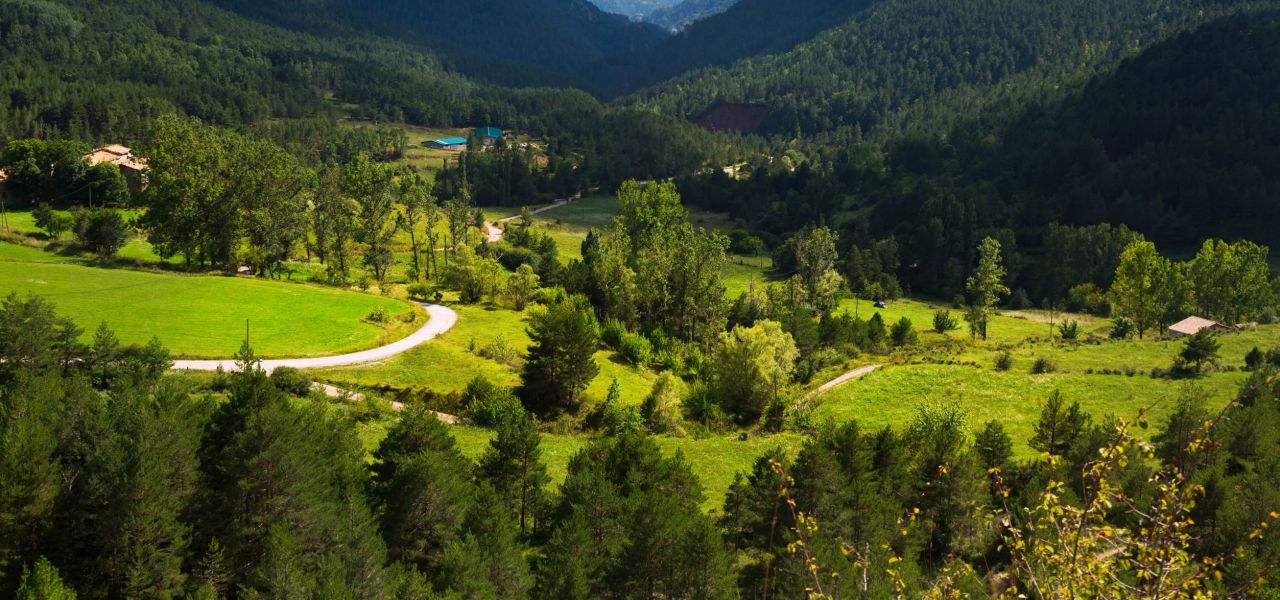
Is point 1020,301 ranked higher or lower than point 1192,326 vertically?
lower

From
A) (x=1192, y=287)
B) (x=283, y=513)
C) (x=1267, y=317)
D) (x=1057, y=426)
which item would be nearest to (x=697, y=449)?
(x=1057, y=426)

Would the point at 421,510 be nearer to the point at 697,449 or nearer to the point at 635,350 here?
the point at 697,449

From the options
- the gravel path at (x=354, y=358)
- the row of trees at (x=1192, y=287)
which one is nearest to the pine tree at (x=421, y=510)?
the gravel path at (x=354, y=358)

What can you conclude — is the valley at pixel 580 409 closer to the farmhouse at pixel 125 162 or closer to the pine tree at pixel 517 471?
the pine tree at pixel 517 471

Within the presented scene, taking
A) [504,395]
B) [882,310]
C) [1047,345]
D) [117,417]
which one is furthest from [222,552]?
[882,310]

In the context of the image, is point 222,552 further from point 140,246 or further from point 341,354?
point 140,246

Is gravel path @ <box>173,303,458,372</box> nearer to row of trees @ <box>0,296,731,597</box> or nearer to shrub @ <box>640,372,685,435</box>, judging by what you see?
row of trees @ <box>0,296,731,597</box>

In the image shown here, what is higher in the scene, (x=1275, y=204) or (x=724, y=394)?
(x=1275, y=204)
